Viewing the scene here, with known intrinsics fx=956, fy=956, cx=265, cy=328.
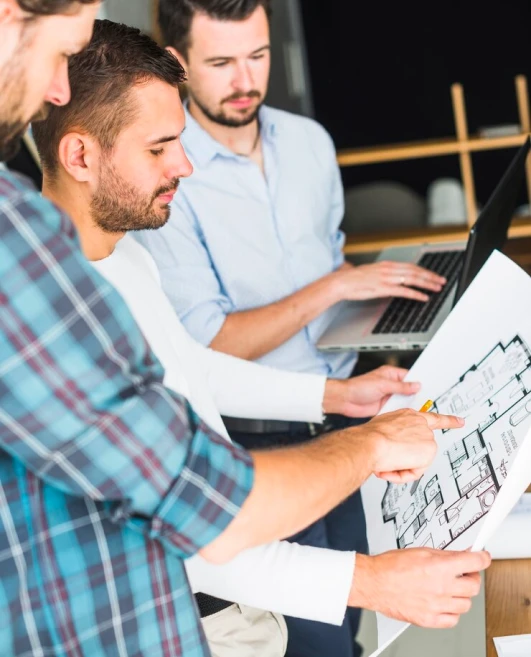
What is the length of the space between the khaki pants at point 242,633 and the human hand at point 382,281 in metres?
Answer: 0.87

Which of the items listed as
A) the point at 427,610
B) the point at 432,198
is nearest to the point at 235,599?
the point at 427,610

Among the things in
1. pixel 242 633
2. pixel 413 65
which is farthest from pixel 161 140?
pixel 413 65

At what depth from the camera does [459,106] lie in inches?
119

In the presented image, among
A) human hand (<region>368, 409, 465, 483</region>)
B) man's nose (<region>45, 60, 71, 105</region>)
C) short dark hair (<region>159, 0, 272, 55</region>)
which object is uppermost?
short dark hair (<region>159, 0, 272, 55</region>)

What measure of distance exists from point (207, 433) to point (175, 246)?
1.22 metres

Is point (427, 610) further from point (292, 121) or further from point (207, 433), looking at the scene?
point (292, 121)

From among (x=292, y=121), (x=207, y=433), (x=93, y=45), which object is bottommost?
(x=207, y=433)

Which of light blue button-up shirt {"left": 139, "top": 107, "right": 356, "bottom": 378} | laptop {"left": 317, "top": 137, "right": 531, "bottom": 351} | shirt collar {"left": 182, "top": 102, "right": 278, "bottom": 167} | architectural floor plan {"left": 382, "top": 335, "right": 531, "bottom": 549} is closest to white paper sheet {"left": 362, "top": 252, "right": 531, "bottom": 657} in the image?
architectural floor plan {"left": 382, "top": 335, "right": 531, "bottom": 549}

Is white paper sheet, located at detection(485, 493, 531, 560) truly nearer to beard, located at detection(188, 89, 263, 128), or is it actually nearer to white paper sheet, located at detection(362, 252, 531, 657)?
white paper sheet, located at detection(362, 252, 531, 657)

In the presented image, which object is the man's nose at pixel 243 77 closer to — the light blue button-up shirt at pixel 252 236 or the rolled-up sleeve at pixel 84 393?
the light blue button-up shirt at pixel 252 236

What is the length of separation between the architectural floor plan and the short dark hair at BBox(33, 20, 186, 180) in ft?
1.93

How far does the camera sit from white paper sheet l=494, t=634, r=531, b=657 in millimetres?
1193

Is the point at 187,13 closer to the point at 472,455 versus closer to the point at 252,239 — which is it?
the point at 252,239

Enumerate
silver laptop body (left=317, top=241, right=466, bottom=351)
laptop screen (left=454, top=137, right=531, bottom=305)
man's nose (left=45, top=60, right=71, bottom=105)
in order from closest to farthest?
man's nose (left=45, top=60, right=71, bottom=105) < laptop screen (left=454, top=137, right=531, bottom=305) < silver laptop body (left=317, top=241, right=466, bottom=351)
